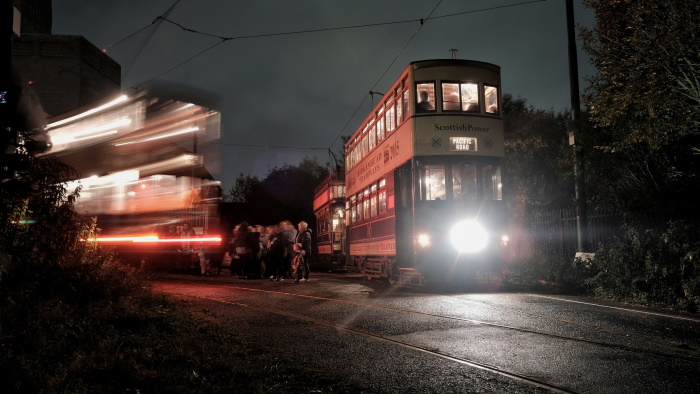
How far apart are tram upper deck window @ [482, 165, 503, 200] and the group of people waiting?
4.89 metres

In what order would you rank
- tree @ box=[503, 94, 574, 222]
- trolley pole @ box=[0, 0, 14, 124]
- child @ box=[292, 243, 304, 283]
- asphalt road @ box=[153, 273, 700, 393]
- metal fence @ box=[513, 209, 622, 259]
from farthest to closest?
tree @ box=[503, 94, 574, 222]
child @ box=[292, 243, 304, 283]
metal fence @ box=[513, 209, 622, 259]
asphalt road @ box=[153, 273, 700, 393]
trolley pole @ box=[0, 0, 14, 124]

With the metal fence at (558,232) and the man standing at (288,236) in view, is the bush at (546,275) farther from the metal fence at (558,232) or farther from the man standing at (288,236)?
the man standing at (288,236)

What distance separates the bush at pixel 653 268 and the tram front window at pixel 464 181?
3109mm

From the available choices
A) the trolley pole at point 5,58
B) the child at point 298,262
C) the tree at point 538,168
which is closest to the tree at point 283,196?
the tree at point 538,168

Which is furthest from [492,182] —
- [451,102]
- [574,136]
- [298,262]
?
[298,262]

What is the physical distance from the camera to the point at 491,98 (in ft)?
42.2

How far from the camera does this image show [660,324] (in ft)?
24.2

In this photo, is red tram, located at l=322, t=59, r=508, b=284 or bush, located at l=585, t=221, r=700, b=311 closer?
bush, located at l=585, t=221, r=700, b=311

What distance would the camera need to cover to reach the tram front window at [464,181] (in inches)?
496

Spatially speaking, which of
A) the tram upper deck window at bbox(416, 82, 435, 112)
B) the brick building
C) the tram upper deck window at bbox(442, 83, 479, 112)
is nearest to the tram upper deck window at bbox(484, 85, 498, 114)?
the tram upper deck window at bbox(442, 83, 479, 112)

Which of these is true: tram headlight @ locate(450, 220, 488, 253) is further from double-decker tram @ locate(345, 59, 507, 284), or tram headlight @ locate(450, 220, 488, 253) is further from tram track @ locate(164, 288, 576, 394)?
tram track @ locate(164, 288, 576, 394)

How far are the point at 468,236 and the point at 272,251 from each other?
5.79 m

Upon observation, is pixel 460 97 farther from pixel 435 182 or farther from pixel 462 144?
pixel 435 182

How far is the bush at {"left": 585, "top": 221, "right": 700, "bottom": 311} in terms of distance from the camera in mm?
9313
